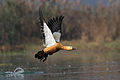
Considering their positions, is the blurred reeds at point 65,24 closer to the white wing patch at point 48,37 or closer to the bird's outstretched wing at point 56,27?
the bird's outstretched wing at point 56,27

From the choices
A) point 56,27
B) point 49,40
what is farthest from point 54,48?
point 56,27

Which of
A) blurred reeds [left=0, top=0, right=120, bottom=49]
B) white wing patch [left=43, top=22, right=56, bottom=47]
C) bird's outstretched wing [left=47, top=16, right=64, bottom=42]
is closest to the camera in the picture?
white wing patch [left=43, top=22, right=56, bottom=47]

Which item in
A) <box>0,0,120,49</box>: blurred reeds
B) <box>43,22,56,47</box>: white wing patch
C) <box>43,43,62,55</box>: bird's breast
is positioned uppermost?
<box>0,0,120,49</box>: blurred reeds

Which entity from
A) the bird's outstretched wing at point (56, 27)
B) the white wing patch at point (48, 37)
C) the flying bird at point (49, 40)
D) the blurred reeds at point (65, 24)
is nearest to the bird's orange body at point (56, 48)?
the flying bird at point (49, 40)

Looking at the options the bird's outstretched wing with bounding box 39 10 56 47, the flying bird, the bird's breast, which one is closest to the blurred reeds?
the flying bird

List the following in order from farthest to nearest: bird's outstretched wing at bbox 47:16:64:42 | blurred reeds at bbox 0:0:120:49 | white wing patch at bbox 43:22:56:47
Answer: blurred reeds at bbox 0:0:120:49 < bird's outstretched wing at bbox 47:16:64:42 < white wing patch at bbox 43:22:56:47

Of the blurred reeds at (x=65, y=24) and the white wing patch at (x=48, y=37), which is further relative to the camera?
the blurred reeds at (x=65, y=24)

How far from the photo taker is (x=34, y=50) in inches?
840

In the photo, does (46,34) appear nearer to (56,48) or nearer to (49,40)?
(49,40)

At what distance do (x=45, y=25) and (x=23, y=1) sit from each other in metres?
14.9

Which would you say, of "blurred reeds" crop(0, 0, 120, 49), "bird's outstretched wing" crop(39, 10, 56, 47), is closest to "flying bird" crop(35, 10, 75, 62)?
"bird's outstretched wing" crop(39, 10, 56, 47)

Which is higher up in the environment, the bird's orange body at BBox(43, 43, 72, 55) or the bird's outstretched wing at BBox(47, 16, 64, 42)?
the bird's outstretched wing at BBox(47, 16, 64, 42)

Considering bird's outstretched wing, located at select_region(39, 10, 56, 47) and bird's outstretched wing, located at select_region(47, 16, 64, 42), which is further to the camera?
bird's outstretched wing, located at select_region(47, 16, 64, 42)

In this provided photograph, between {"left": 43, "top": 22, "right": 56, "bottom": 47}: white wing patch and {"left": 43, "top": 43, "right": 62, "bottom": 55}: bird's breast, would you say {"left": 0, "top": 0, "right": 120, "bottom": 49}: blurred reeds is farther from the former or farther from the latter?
{"left": 43, "top": 43, "right": 62, "bottom": 55}: bird's breast
